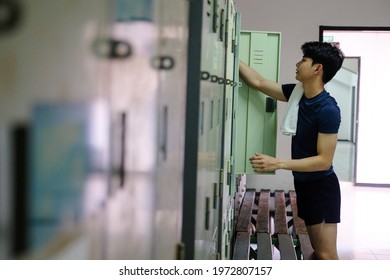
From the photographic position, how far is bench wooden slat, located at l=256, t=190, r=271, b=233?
254 centimetres

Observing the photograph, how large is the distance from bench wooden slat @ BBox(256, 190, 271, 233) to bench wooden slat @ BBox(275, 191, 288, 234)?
2.4 inches

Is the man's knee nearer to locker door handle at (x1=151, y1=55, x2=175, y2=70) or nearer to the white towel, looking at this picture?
the white towel

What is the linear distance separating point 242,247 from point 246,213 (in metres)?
0.70

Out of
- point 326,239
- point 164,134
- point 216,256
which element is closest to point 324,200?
point 326,239

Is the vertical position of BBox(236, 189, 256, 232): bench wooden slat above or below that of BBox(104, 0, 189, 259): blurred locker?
below

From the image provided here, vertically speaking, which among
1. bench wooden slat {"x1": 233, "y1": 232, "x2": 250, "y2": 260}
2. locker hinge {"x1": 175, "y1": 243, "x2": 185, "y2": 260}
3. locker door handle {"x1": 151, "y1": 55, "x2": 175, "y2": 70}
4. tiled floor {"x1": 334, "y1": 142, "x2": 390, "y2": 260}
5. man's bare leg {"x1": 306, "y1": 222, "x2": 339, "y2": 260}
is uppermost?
locker door handle {"x1": 151, "y1": 55, "x2": 175, "y2": 70}

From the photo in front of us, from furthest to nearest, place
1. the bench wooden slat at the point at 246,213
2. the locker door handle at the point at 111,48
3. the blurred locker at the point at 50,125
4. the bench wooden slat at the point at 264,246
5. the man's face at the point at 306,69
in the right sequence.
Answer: the bench wooden slat at the point at 246,213 < the bench wooden slat at the point at 264,246 < the man's face at the point at 306,69 < the locker door handle at the point at 111,48 < the blurred locker at the point at 50,125

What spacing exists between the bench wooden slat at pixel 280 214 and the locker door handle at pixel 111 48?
2.12m

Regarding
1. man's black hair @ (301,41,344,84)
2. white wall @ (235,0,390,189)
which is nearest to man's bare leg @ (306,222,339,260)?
man's black hair @ (301,41,344,84)

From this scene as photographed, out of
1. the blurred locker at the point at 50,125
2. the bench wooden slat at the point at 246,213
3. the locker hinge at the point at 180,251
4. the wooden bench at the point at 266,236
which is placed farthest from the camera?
the bench wooden slat at the point at 246,213

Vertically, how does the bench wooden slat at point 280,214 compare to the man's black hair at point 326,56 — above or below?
below

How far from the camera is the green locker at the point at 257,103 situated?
219cm

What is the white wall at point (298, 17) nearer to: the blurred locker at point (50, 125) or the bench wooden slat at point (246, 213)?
the bench wooden slat at point (246, 213)

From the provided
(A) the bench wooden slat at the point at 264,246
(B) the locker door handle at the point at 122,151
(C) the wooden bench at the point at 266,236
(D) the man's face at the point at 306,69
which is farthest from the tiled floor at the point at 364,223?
(B) the locker door handle at the point at 122,151
